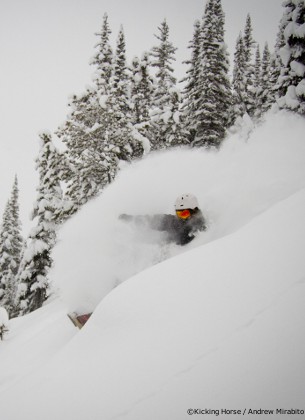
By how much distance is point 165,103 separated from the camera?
19375 millimetres

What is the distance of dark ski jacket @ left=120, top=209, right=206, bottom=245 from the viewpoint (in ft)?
21.0

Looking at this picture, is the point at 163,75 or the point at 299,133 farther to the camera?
the point at 163,75

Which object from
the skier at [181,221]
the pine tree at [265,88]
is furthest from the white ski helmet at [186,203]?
the pine tree at [265,88]

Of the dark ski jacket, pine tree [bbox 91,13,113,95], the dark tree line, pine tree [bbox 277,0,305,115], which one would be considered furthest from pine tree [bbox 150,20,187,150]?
the dark ski jacket

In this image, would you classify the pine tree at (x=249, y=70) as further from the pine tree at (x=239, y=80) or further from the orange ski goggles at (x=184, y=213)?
the orange ski goggles at (x=184, y=213)

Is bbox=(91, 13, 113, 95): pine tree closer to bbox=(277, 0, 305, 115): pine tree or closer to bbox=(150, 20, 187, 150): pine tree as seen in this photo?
bbox=(150, 20, 187, 150): pine tree

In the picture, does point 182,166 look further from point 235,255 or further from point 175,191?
point 235,255

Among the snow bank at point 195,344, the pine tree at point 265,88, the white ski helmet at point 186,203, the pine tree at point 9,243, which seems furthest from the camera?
the pine tree at point 9,243

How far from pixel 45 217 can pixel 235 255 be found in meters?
15.3

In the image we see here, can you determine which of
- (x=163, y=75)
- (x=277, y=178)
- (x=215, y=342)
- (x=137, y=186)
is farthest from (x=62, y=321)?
(x=163, y=75)

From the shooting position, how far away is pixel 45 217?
52.9 ft

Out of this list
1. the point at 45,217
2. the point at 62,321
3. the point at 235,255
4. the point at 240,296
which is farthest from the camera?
the point at 45,217

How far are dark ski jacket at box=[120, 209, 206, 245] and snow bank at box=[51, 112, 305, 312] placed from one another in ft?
0.68

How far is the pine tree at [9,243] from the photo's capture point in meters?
25.5
